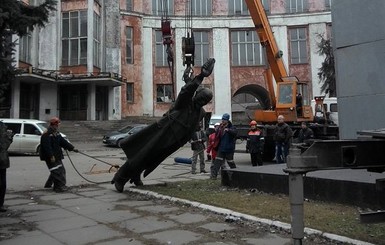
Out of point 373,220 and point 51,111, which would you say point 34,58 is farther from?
point 373,220

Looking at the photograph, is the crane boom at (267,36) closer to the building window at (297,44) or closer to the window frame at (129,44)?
the window frame at (129,44)

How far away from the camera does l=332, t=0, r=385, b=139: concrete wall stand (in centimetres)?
1020

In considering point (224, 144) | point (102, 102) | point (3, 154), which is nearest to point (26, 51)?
point (102, 102)

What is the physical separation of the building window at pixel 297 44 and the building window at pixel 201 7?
9.27 m

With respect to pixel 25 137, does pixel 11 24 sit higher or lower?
higher

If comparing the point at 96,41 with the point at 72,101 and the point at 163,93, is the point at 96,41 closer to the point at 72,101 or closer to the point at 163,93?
the point at 72,101

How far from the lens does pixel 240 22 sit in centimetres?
4681

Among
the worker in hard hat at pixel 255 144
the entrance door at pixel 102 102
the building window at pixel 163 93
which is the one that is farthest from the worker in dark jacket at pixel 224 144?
the building window at pixel 163 93

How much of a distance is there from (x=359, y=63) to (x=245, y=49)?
3690cm

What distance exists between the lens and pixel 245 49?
46875 mm

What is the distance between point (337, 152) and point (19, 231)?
4.90 meters

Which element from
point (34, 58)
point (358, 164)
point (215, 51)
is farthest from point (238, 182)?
point (215, 51)

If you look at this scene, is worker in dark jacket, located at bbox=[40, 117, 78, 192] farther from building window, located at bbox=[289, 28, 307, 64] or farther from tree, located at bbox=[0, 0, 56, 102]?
building window, located at bbox=[289, 28, 307, 64]

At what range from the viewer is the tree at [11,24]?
22.8 ft
